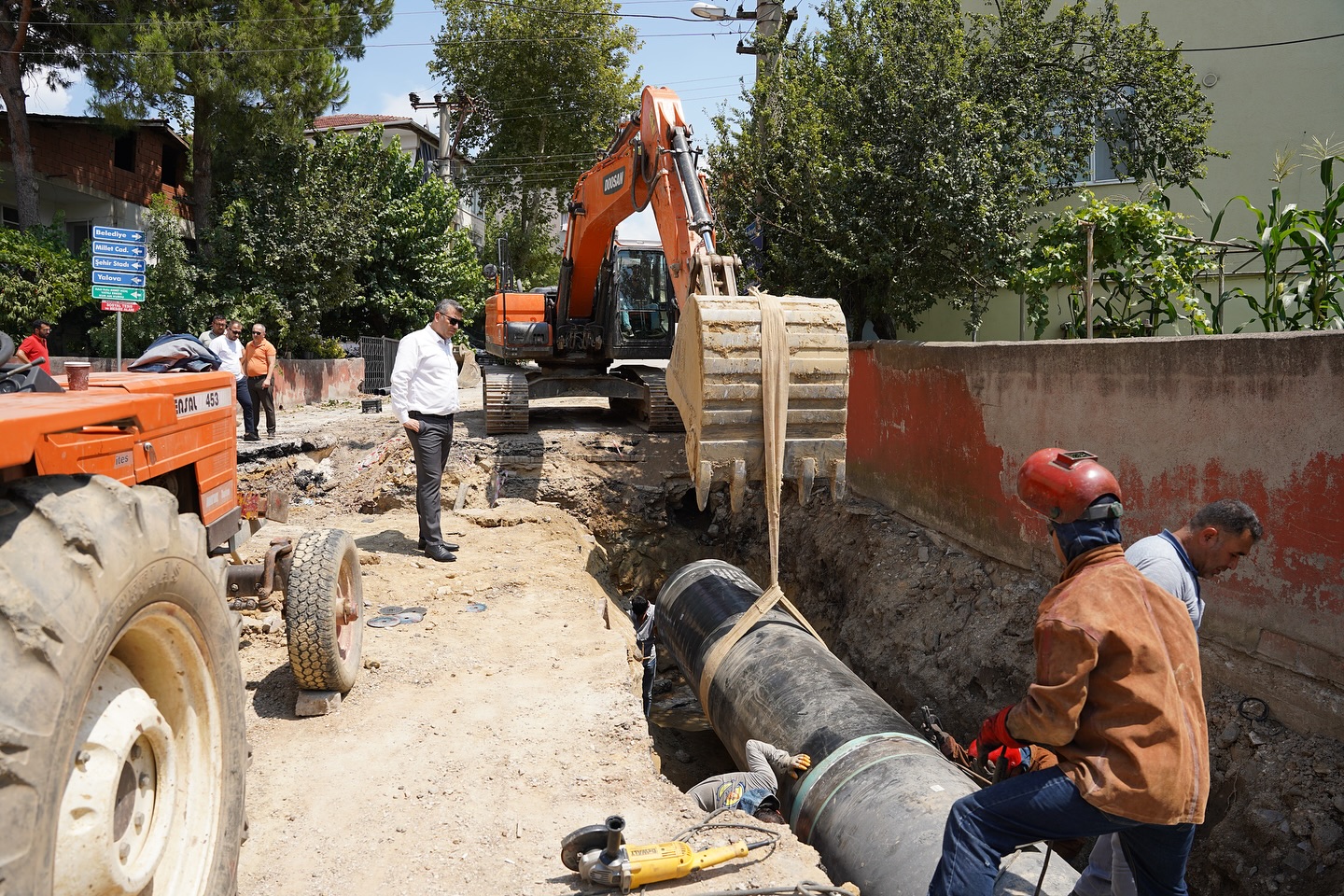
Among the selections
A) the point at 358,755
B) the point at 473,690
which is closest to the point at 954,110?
the point at 473,690

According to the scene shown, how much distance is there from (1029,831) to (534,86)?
111 feet

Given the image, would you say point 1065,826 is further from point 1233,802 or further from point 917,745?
point 1233,802

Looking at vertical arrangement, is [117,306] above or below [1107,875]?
above

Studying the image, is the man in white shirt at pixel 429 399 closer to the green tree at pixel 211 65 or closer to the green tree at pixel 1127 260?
the green tree at pixel 1127 260

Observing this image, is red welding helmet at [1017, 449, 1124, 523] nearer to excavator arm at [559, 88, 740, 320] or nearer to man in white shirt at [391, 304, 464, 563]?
excavator arm at [559, 88, 740, 320]

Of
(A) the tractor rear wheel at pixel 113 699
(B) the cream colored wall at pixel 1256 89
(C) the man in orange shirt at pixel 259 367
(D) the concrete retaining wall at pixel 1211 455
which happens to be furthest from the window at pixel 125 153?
(A) the tractor rear wheel at pixel 113 699

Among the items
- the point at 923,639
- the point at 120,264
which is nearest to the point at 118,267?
the point at 120,264

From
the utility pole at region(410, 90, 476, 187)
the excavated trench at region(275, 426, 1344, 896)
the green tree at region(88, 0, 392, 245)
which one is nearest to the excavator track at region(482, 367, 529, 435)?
the excavated trench at region(275, 426, 1344, 896)

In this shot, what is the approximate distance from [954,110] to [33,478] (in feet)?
34.4

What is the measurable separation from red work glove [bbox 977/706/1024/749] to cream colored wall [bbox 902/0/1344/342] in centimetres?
1164

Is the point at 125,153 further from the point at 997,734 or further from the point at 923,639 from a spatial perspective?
the point at 997,734

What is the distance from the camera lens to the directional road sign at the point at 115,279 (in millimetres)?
10875

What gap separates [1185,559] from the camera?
141 inches

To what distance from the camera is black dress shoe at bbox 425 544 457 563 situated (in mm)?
7367
